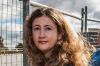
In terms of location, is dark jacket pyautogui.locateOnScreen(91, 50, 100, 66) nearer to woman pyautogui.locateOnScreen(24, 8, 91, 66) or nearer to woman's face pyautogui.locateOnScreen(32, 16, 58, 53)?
woman pyautogui.locateOnScreen(24, 8, 91, 66)

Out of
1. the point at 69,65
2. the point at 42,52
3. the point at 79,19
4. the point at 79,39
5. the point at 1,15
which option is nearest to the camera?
the point at 69,65

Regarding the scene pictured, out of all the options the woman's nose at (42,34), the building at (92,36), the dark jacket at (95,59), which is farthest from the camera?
the building at (92,36)

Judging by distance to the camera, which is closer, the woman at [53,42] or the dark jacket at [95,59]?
the woman at [53,42]

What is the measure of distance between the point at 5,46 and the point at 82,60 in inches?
77.0

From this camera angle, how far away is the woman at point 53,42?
245cm

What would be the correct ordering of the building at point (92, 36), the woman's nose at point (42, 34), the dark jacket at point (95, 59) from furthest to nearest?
the building at point (92, 36), the dark jacket at point (95, 59), the woman's nose at point (42, 34)

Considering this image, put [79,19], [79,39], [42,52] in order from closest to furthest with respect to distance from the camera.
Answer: [42,52] → [79,39] → [79,19]

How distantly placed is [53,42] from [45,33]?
9 cm

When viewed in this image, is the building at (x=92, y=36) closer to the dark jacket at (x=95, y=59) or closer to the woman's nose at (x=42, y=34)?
the dark jacket at (x=95, y=59)

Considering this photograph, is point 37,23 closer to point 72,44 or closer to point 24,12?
point 72,44

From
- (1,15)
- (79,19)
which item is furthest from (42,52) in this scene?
(79,19)

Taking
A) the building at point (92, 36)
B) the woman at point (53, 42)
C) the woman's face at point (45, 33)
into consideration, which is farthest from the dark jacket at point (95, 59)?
the building at point (92, 36)

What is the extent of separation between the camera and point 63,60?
2.43 metres

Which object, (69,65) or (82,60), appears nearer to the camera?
(69,65)
